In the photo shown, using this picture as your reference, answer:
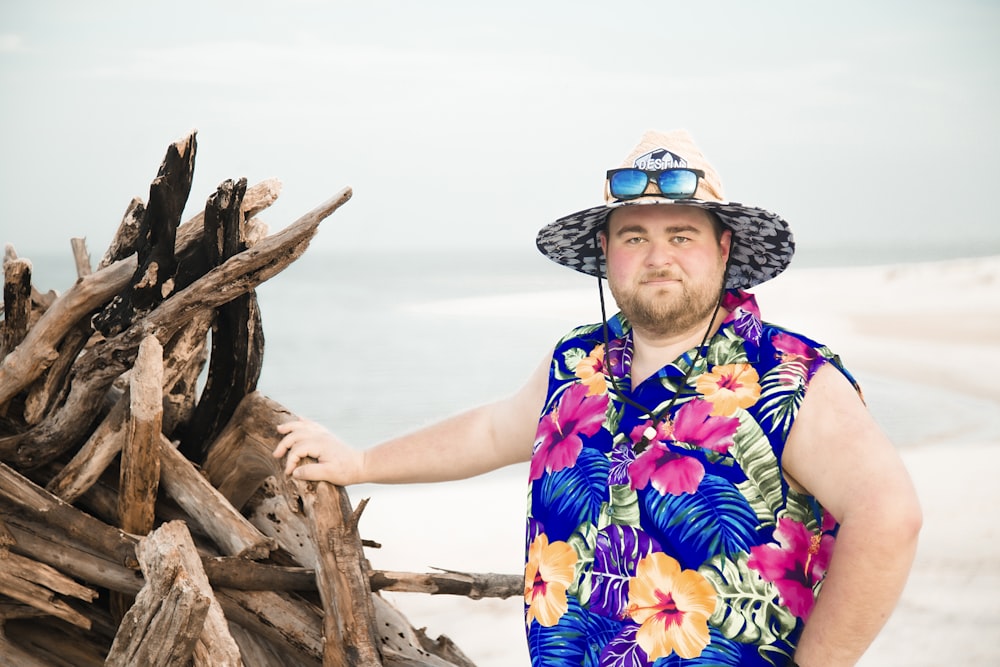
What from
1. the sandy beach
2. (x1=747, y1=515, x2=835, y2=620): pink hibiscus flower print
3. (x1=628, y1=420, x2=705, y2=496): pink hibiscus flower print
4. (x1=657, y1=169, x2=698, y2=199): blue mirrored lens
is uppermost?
(x1=657, y1=169, x2=698, y2=199): blue mirrored lens

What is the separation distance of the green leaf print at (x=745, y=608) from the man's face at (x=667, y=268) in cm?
51

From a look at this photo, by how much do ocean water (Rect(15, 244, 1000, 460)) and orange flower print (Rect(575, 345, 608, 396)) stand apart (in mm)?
1174

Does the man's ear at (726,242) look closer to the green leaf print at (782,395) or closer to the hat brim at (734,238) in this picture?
the hat brim at (734,238)

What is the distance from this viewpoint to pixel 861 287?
2650 cm

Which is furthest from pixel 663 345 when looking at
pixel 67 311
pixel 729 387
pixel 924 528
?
pixel 924 528

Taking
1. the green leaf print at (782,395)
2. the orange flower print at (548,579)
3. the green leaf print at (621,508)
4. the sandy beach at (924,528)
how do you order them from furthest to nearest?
1. the sandy beach at (924,528)
2. the orange flower print at (548,579)
3. the green leaf print at (621,508)
4. the green leaf print at (782,395)

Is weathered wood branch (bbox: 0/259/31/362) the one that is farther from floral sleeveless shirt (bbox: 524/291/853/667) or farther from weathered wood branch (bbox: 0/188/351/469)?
floral sleeveless shirt (bbox: 524/291/853/667)

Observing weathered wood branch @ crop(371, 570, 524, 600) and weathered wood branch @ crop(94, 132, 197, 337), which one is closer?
weathered wood branch @ crop(94, 132, 197, 337)

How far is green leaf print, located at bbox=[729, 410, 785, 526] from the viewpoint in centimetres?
201

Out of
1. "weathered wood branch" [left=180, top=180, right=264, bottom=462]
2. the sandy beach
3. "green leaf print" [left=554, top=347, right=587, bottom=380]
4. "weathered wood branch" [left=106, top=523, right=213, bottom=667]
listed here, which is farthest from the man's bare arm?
the sandy beach

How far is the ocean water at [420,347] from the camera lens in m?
12.5

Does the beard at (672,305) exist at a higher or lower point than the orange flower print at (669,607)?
higher

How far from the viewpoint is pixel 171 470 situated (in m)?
3.01

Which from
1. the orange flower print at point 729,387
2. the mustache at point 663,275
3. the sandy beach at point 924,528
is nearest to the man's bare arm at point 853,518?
the orange flower print at point 729,387
